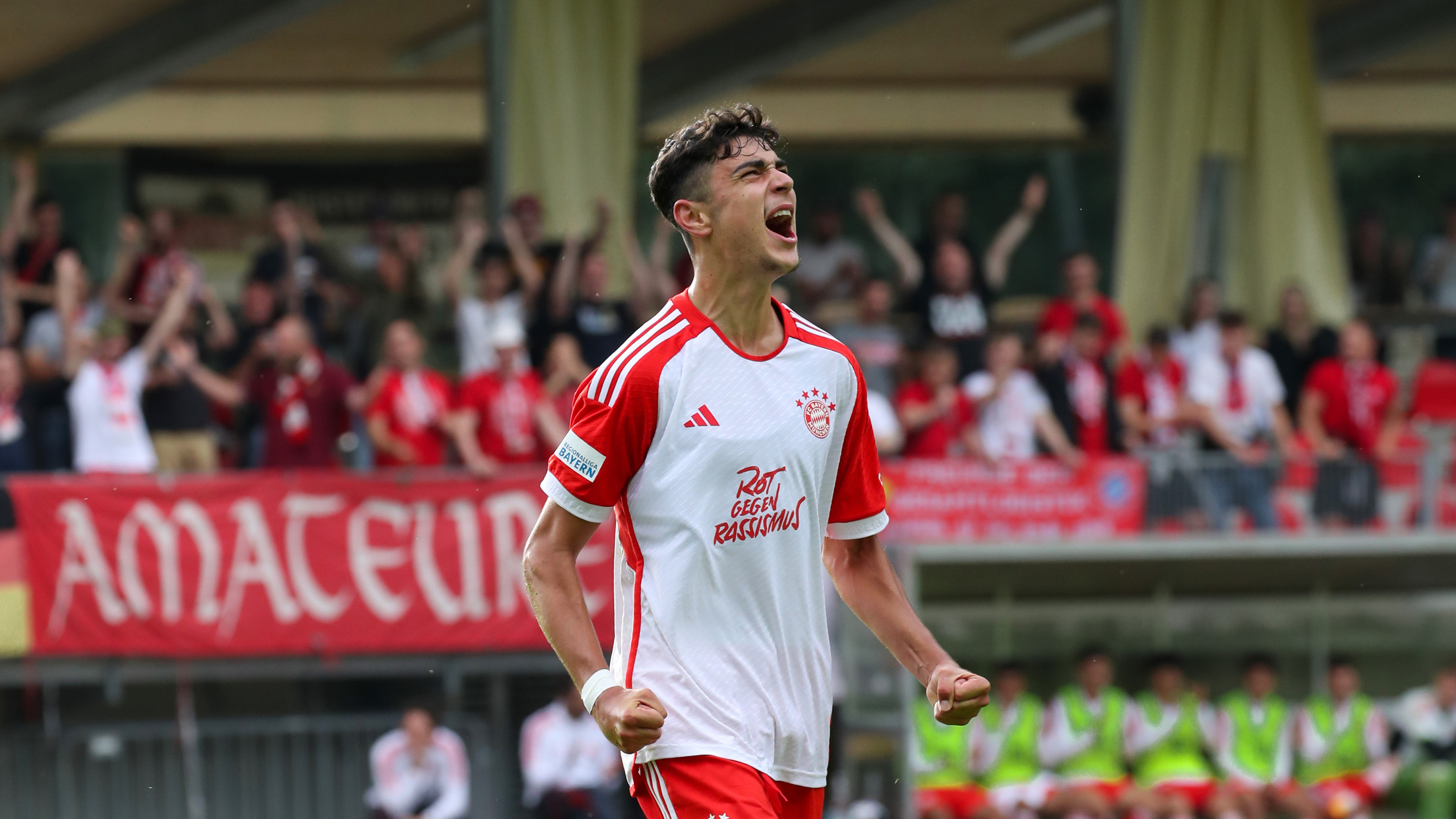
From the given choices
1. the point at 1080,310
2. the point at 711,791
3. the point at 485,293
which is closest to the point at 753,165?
the point at 711,791

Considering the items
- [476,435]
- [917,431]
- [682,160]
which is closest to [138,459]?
[476,435]

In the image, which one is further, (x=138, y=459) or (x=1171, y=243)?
(x=1171, y=243)

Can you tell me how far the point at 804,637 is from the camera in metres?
4.17

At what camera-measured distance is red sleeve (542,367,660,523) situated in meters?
3.96

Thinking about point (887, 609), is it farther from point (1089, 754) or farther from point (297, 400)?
point (1089, 754)

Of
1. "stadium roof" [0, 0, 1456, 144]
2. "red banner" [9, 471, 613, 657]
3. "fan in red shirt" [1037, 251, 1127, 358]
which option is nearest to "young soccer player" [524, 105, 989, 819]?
"red banner" [9, 471, 613, 657]

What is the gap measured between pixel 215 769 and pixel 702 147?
363 inches

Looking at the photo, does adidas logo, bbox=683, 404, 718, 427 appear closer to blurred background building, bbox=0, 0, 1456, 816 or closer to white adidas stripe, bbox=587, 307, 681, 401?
white adidas stripe, bbox=587, 307, 681, 401

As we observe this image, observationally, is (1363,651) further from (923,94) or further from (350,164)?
(350,164)

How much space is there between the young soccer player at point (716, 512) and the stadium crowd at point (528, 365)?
27.2 feet

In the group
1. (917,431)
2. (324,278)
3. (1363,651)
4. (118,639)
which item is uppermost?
(324,278)

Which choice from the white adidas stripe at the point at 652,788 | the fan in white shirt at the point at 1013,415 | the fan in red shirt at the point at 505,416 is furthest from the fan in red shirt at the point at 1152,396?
the white adidas stripe at the point at 652,788

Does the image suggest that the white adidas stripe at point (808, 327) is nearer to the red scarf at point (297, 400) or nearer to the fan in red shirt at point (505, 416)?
the fan in red shirt at point (505, 416)

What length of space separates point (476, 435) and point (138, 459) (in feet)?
7.33
